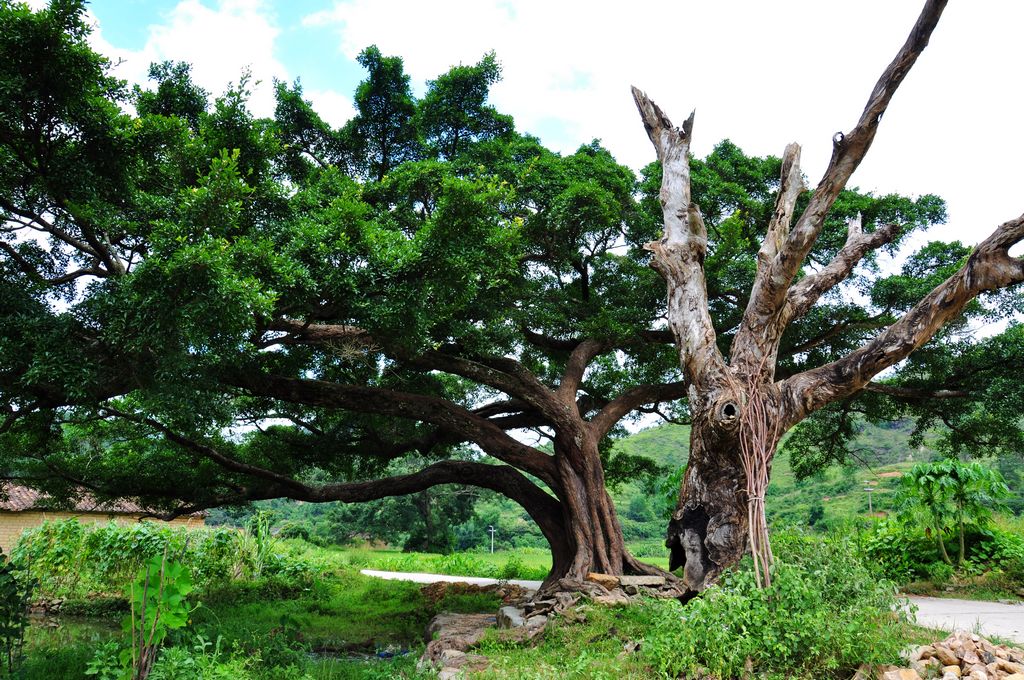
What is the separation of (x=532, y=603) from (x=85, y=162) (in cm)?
547

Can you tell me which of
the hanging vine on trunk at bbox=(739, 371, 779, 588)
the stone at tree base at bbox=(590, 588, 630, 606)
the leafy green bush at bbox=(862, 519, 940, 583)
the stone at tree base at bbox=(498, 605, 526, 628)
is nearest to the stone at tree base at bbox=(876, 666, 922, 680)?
the hanging vine on trunk at bbox=(739, 371, 779, 588)

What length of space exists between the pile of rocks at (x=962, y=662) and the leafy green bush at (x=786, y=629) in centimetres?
13

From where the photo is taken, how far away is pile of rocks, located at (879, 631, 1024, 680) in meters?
3.18

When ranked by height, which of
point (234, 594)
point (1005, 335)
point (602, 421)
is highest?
point (1005, 335)

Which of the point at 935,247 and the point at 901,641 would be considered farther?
the point at 935,247

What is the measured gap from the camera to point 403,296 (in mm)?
5691

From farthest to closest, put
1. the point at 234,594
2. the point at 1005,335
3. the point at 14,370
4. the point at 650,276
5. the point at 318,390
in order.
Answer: the point at 234,594, the point at 650,276, the point at 1005,335, the point at 318,390, the point at 14,370

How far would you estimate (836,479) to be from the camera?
907 inches

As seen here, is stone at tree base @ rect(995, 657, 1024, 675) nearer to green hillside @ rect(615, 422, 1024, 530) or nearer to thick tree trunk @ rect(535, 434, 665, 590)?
thick tree trunk @ rect(535, 434, 665, 590)

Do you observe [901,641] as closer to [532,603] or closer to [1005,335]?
[532,603]

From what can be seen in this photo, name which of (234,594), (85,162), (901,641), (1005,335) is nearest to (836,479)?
(1005,335)

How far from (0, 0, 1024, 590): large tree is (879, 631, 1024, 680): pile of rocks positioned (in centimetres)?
138

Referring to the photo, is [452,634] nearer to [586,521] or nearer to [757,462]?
[586,521]

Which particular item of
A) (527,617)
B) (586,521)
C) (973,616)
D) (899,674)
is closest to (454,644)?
(527,617)
